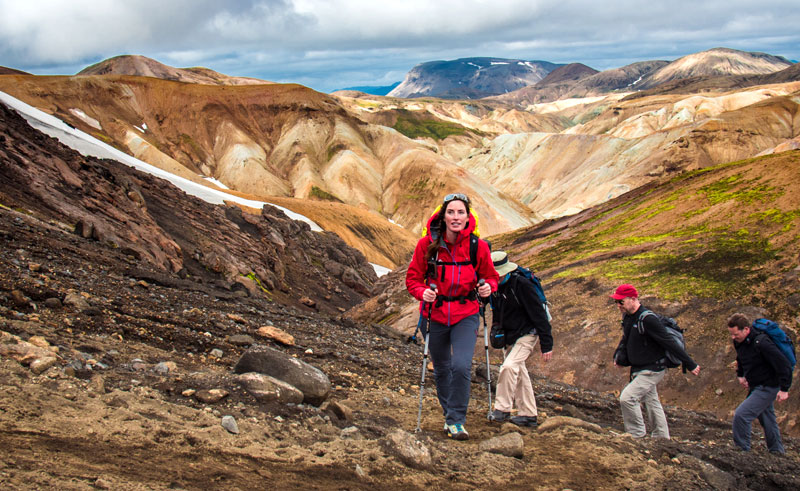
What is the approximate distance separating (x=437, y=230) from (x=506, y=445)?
6.79 ft

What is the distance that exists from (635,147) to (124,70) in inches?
5719

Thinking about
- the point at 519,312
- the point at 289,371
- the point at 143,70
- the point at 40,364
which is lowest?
the point at 289,371

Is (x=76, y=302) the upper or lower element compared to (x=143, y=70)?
lower

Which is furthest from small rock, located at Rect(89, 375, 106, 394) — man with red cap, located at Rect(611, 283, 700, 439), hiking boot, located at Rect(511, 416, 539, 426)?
man with red cap, located at Rect(611, 283, 700, 439)

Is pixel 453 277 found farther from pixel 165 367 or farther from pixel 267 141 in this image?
pixel 267 141

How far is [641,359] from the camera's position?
265 inches

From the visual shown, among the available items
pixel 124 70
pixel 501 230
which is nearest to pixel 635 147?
pixel 501 230

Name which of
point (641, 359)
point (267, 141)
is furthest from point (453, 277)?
point (267, 141)

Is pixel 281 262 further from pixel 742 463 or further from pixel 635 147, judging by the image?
pixel 635 147

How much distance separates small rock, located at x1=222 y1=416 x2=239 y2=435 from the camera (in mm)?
4648

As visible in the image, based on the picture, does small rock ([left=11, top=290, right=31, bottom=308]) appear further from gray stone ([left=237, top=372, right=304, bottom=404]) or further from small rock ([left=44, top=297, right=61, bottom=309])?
gray stone ([left=237, top=372, right=304, bottom=404])

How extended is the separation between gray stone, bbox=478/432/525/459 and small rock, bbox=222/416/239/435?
85.2 inches

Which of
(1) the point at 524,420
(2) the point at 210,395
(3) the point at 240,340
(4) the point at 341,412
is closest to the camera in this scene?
(2) the point at 210,395

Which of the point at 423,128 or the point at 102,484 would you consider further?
the point at 423,128
